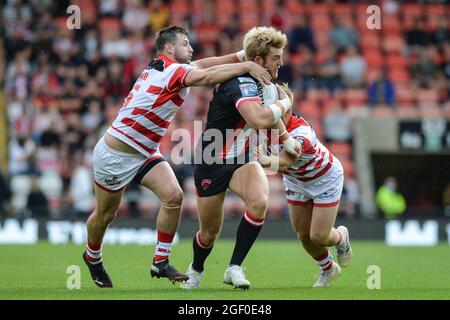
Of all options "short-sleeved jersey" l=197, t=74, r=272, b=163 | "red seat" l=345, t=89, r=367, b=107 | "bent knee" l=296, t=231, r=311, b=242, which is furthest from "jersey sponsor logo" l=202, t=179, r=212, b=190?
"red seat" l=345, t=89, r=367, b=107

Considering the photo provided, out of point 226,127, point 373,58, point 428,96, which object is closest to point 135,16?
point 373,58

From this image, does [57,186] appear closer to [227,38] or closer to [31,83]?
[31,83]

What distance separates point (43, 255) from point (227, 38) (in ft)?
27.5

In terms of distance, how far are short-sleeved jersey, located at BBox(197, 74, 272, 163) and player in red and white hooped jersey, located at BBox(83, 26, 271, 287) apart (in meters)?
0.29

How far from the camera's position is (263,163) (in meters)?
9.33

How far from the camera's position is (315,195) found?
9.89m

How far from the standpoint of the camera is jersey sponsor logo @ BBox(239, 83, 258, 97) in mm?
→ 9062

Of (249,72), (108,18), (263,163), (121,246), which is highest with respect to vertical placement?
(108,18)

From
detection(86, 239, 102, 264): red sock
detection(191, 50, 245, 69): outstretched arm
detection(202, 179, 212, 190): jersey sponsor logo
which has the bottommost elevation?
detection(86, 239, 102, 264): red sock

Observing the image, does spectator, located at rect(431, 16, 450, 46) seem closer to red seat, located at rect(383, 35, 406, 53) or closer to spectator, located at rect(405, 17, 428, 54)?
spectator, located at rect(405, 17, 428, 54)

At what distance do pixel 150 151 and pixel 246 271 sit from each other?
10.0 ft

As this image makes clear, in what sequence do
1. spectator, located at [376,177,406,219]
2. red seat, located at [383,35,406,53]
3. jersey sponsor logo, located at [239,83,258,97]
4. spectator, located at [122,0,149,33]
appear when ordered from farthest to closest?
red seat, located at [383,35,406,53], spectator, located at [122,0,149,33], spectator, located at [376,177,406,219], jersey sponsor logo, located at [239,83,258,97]

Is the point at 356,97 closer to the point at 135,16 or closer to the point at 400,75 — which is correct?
the point at 400,75
